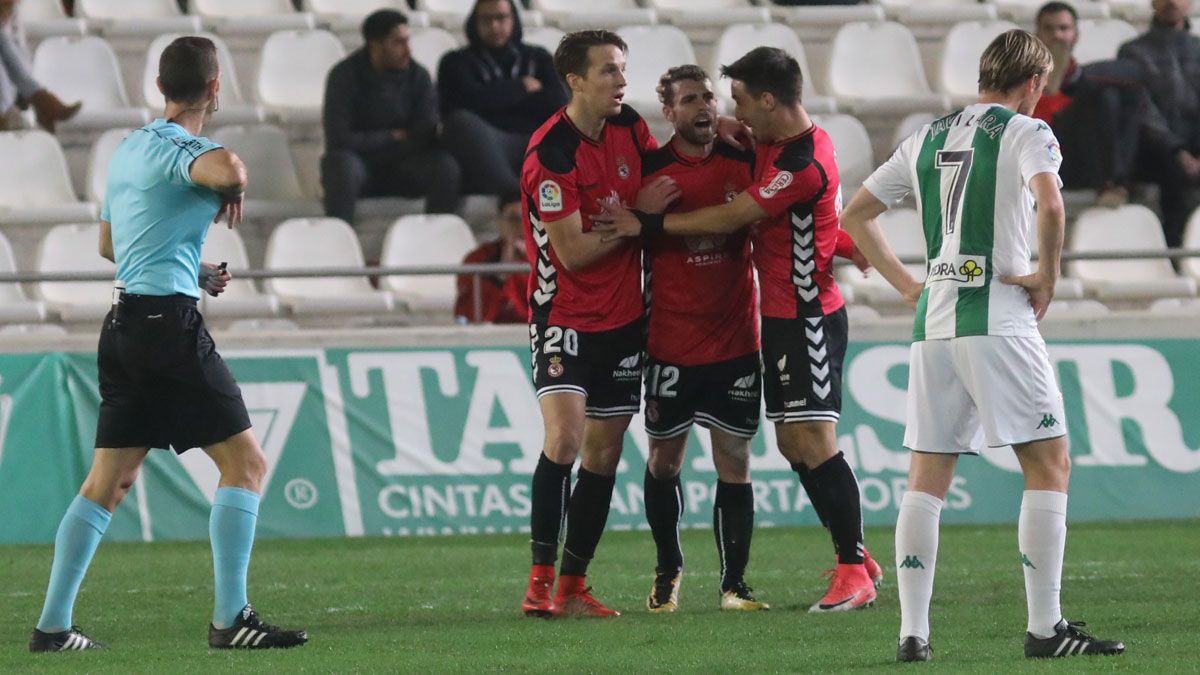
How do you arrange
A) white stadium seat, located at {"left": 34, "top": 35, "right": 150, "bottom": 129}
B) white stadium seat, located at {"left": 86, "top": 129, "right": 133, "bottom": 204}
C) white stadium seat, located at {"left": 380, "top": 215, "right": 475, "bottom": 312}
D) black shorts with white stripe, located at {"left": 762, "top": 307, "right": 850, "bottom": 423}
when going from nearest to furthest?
black shorts with white stripe, located at {"left": 762, "top": 307, "right": 850, "bottom": 423} → white stadium seat, located at {"left": 380, "top": 215, "right": 475, "bottom": 312} → white stadium seat, located at {"left": 86, "top": 129, "right": 133, "bottom": 204} → white stadium seat, located at {"left": 34, "top": 35, "right": 150, "bottom": 129}

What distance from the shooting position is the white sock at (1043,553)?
549cm

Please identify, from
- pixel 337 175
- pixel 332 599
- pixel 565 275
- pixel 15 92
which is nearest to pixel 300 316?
pixel 337 175

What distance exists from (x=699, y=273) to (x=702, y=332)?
23 centimetres

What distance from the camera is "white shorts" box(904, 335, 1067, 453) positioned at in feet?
18.0

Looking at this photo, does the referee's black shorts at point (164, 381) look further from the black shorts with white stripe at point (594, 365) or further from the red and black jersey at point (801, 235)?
the red and black jersey at point (801, 235)

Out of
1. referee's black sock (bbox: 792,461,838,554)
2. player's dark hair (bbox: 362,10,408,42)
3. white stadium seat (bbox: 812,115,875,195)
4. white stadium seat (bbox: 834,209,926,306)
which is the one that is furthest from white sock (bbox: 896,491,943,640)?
white stadium seat (bbox: 812,115,875,195)

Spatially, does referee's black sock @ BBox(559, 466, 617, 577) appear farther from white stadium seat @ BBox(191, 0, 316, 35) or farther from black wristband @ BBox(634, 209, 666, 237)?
white stadium seat @ BBox(191, 0, 316, 35)

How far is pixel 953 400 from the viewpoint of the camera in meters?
5.59

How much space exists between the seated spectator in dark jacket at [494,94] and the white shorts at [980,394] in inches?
284

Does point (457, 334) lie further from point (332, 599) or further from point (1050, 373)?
point (1050, 373)

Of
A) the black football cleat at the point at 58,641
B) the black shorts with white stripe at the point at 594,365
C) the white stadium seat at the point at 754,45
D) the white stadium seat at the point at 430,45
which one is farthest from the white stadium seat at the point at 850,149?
the black football cleat at the point at 58,641

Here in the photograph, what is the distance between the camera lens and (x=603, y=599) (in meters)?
7.71

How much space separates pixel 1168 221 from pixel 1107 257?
9.24 feet

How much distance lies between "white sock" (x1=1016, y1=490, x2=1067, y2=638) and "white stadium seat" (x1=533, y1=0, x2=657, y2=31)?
9482 millimetres
